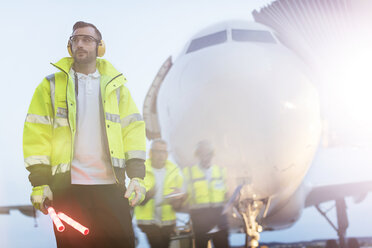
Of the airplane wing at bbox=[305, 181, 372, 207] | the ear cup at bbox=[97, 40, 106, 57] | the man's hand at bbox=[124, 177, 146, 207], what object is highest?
the ear cup at bbox=[97, 40, 106, 57]

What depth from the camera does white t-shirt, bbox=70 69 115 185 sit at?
2.02 meters

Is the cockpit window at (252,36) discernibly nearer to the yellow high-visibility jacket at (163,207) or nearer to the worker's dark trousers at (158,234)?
the yellow high-visibility jacket at (163,207)

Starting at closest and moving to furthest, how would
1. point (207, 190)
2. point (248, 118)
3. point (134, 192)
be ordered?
point (134, 192)
point (248, 118)
point (207, 190)

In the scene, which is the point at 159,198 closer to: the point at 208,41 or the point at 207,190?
the point at 207,190

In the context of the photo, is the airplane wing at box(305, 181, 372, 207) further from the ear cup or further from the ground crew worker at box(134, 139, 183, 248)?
the ear cup

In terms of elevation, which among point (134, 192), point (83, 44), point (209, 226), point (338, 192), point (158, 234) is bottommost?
point (338, 192)

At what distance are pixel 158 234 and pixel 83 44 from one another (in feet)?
7.44

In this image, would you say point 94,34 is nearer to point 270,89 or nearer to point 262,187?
point 270,89

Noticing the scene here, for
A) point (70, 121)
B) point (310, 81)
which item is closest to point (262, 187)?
point (310, 81)

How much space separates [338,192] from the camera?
8.45 metres

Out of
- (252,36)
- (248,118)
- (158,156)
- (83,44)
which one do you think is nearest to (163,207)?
(158,156)

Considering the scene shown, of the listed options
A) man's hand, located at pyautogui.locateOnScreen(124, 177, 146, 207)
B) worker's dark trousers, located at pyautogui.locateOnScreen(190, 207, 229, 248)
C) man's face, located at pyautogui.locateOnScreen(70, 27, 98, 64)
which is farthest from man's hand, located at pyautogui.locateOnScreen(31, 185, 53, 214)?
worker's dark trousers, located at pyautogui.locateOnScreen(190, 207, 229, 248)

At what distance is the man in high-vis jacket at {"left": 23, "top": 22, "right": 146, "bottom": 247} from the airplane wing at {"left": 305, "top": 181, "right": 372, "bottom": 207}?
22.0ft

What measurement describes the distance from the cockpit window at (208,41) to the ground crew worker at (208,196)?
1.65 meters
